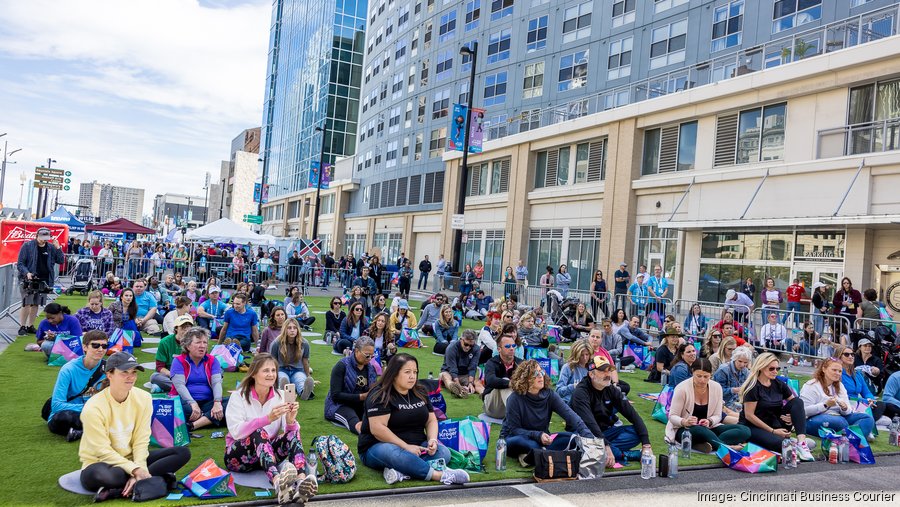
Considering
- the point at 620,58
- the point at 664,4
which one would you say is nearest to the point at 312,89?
the point at 620,58

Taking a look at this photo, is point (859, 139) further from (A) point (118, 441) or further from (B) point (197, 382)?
(A) point (118, 441)

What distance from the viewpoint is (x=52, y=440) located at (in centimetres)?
704

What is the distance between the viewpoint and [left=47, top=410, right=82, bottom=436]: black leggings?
7066 mm

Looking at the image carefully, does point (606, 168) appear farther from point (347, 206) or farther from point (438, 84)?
point (347, 206)

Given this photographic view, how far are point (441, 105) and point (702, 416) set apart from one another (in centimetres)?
4096

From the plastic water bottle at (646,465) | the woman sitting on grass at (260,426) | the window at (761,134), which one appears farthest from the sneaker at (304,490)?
the window at (761,134)

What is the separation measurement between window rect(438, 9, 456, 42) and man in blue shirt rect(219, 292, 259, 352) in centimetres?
3706

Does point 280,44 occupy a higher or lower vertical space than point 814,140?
higher

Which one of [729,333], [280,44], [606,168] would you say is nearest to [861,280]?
[729,333]

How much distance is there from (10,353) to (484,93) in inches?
1322

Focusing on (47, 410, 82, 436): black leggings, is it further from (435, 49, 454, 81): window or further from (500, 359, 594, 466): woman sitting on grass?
(435, 49, 454, 81): window

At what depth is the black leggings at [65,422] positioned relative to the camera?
23.2 feet

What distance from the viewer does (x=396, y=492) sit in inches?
239

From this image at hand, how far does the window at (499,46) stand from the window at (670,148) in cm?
1492
